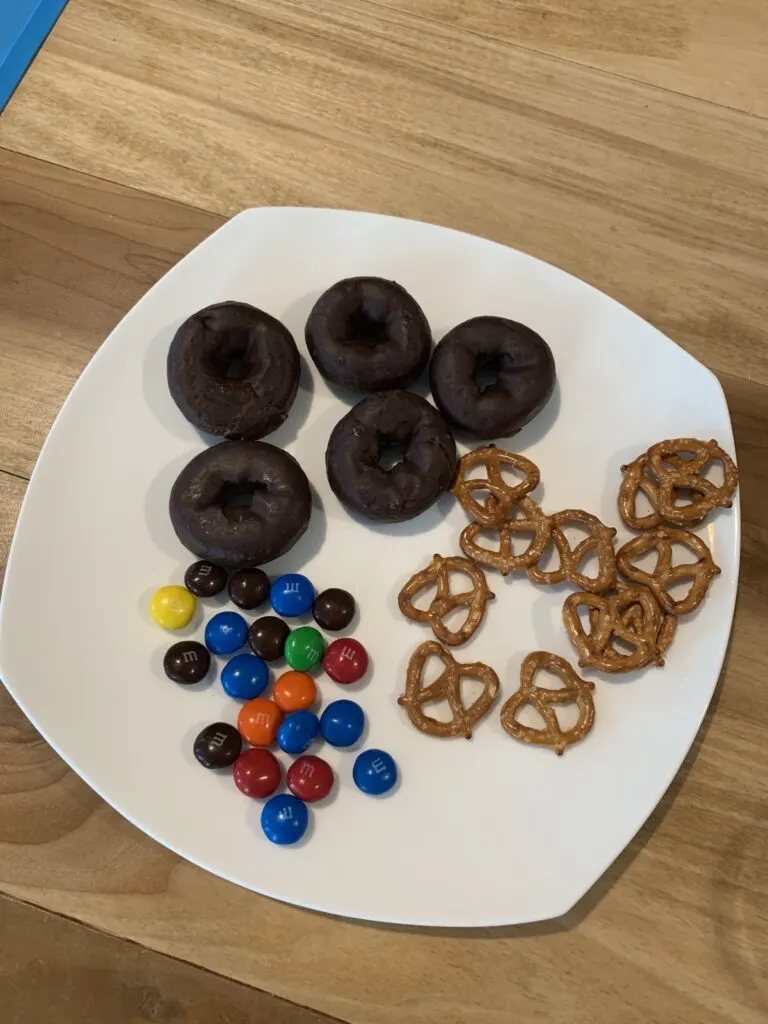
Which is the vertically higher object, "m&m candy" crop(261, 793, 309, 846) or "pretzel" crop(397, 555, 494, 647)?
"pretzel" crop(397, 555, 494, 647)

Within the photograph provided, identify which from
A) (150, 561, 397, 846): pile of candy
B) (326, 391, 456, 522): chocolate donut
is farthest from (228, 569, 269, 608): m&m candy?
(326, 391, 456, 522): chocolate donut

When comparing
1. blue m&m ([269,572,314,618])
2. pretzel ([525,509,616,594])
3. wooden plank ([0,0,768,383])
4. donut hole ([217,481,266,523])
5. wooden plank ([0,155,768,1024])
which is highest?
wooden plank ([0,0,768,383])

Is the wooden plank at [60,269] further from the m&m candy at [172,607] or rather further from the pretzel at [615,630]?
the pretzel at [615,630]

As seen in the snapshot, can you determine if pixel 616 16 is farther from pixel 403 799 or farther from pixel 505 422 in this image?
pixel 403 799

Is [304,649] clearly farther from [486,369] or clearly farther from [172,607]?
[486,369]

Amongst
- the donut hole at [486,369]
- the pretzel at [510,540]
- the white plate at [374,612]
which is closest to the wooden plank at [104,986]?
the white plate at [374,612]

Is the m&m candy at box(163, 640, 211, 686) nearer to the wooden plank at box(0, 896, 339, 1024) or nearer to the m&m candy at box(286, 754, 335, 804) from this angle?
the m&m candy at box(286, 754, 335, 804)

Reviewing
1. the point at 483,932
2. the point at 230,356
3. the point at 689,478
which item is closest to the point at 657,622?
the point at 689,478
